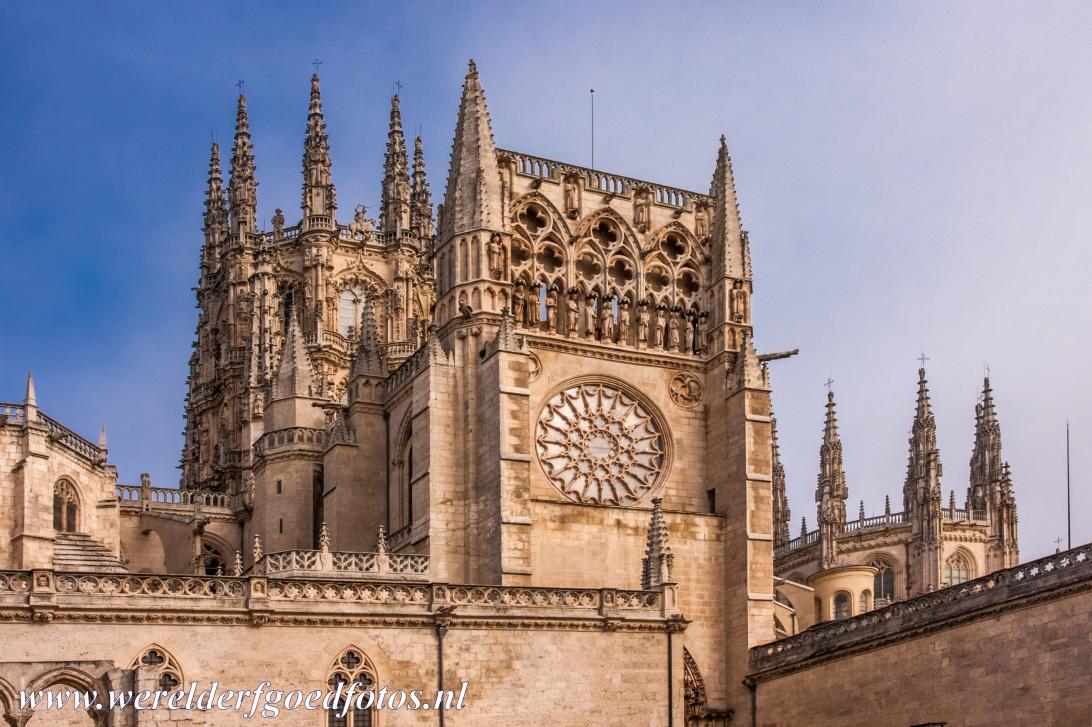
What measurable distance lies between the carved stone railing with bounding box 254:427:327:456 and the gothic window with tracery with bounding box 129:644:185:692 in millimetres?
19163

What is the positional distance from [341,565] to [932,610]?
14415mm

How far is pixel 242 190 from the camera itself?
238 ft

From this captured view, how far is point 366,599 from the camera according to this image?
35.5 metres

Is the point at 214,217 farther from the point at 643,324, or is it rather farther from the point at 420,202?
the point at 643,324

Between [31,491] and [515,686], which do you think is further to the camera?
[31,491]

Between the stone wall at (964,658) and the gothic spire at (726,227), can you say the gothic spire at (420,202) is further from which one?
the stone wall at (964,658)

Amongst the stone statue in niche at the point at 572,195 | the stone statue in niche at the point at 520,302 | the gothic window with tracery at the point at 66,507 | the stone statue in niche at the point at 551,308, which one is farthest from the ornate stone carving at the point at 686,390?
the gothic window with tracery at the point at 66,507

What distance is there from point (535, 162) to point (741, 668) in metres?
15.0

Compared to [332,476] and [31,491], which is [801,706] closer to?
[332,476]

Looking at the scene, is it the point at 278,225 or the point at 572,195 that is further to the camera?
the point at 278,225

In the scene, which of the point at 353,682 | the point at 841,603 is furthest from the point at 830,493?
the point at 353,682

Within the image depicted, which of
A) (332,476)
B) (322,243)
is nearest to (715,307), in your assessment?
(332,476)

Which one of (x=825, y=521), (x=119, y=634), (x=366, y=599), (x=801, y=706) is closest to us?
(x=119, y=634)

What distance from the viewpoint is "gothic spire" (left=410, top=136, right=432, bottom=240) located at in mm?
73688
